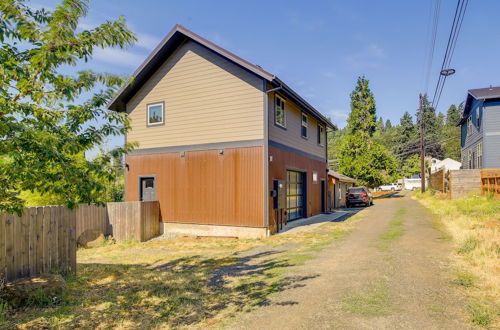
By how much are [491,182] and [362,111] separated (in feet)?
104

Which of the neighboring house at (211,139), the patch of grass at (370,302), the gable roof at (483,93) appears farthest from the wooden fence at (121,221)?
the gable roof at (483,93)

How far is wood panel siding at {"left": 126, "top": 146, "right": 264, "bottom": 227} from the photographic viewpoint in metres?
13.6

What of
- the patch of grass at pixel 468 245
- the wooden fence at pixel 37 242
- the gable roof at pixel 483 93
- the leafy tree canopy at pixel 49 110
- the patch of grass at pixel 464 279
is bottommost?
the patch of grass at pixel 464 279

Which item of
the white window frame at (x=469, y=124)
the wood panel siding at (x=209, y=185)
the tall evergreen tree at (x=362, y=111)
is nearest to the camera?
the wood panel siding at (x=209, y=185)

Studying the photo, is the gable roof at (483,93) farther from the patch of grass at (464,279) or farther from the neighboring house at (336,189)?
the patch of grass at (464,279)

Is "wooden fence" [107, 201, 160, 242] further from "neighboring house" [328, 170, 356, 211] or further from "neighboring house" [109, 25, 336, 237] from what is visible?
"neighboring house" [328, 170, 356, 211]

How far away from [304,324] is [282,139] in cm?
1134

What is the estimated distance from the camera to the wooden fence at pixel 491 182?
1956cm

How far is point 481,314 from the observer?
4.76m

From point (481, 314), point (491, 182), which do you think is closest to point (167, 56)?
point (481, 314)

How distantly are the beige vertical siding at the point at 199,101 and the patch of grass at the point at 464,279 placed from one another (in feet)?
28.0

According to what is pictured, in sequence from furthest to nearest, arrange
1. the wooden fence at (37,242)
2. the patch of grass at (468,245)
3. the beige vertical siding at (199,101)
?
1. the beige vertical siding at (199,101)
2. the patch of grass at (468,245)
3. the wooden fence at (37,242)

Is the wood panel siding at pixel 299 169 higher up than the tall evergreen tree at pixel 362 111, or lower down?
lower down

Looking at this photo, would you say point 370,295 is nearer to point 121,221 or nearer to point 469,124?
point 121,221
